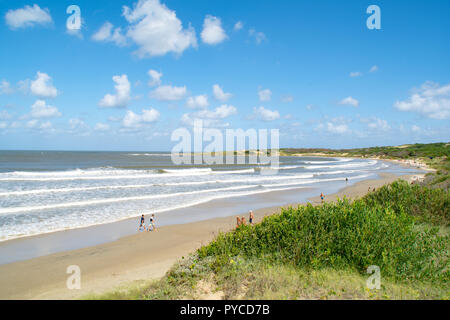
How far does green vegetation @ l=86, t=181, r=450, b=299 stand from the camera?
5750 mm

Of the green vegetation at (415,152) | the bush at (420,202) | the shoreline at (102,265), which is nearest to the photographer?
the shoreline at (102,265)

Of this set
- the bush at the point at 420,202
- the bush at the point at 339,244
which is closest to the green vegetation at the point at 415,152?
the bush at the point at 420,202

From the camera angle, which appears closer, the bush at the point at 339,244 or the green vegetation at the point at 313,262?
the green vegetation at the point at 313,262

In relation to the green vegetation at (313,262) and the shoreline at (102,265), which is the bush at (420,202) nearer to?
the green vegetation at (313,262)

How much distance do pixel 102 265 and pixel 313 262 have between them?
7955 millimetres

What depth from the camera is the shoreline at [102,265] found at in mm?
8445

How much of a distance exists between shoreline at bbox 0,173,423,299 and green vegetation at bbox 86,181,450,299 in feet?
6.07

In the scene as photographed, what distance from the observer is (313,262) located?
20.9ft

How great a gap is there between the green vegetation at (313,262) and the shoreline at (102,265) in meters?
1.85

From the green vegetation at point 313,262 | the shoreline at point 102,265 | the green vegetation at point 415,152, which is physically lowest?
the shoreline at point 102,265

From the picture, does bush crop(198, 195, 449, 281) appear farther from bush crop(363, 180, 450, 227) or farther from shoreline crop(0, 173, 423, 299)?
bush crop(363, 180, 450, 227)
